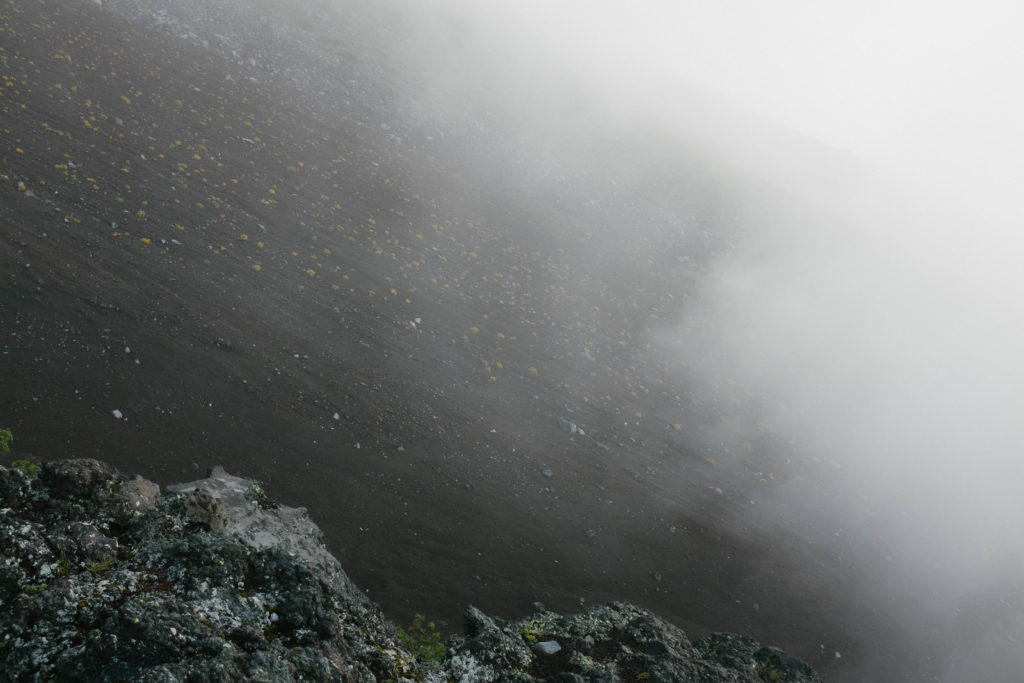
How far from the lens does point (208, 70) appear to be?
21078 millimetres

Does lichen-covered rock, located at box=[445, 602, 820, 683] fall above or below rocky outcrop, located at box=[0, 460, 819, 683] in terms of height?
above

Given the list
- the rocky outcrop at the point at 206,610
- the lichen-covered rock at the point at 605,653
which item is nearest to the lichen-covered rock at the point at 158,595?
the rocky outcrop at the point at 206,610

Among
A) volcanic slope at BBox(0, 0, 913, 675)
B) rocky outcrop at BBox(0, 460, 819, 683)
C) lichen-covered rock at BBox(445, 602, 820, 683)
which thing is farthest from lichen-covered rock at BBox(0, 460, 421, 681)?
volcanic slope at BBox(0, 0, 913, 675)

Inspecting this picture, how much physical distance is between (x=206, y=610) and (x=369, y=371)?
715cm

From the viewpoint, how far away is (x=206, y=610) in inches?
165

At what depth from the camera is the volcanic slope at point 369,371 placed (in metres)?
8.65

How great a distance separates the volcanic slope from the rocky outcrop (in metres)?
2.52

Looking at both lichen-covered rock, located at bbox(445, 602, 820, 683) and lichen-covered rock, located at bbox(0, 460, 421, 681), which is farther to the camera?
lichen-covered rock, located at bbox(445, 602, 820, 683)

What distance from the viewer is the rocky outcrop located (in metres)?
3.76

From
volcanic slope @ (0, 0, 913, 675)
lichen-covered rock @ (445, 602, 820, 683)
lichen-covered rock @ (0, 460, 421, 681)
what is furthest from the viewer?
volcanic slope @ (0, 0, 913, 675)

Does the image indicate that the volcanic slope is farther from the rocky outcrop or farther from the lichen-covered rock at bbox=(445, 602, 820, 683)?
the rocky outcrop

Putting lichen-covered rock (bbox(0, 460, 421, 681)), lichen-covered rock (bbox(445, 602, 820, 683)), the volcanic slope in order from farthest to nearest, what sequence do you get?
A: the volcanic slope < lichen-covered rock (bbox(445, 602, 820, 683)) < lichen-covered rock (bbox(0, 460, 421, 681))

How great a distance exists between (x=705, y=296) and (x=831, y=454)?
6.90 m

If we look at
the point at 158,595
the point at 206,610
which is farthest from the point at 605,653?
the point at 158,595
